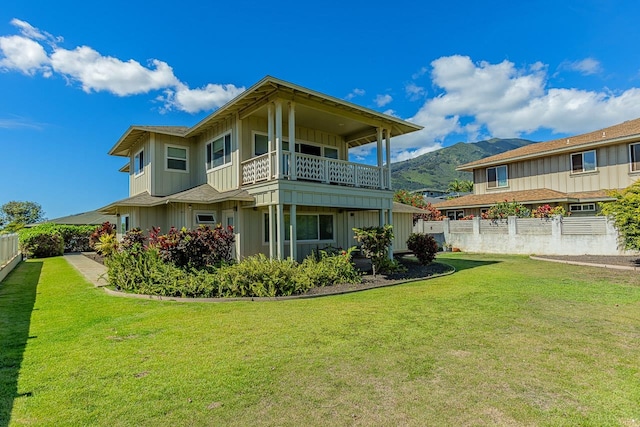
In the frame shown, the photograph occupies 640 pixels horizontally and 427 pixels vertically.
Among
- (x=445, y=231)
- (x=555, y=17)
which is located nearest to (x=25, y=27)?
(x=555, y=17)

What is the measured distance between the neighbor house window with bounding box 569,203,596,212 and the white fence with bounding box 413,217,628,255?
469 cm

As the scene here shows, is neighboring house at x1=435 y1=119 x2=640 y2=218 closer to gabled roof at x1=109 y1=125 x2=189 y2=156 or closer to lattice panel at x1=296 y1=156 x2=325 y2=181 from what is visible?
lattice panel at x1=296 y1=156 x2=325 y2=181

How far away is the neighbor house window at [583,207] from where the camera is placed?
20.2 meters

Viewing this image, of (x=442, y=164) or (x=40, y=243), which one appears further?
(x=442, y=164)

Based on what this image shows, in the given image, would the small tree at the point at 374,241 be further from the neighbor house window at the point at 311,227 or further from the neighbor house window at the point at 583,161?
the neighbor house window at the point at 583,161

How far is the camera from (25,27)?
40.8 ft

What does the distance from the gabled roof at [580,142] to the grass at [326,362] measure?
646 inches

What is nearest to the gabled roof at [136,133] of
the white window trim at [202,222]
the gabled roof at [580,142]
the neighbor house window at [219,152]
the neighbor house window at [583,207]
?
the neighbor house window at [219,152]

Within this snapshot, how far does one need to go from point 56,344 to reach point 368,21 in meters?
17.9

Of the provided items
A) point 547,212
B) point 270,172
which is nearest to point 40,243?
point 270,172

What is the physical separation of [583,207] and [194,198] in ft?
72.4

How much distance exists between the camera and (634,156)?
19406mm

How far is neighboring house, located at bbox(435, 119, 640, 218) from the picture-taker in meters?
19.7

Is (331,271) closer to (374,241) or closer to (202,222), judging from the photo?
(374,241)
